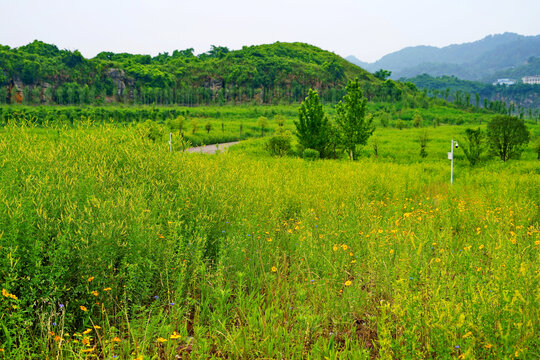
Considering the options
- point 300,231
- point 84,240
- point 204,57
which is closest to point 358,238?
point 300,231

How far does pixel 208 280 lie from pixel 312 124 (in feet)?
69.9

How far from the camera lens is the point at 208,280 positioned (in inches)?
168

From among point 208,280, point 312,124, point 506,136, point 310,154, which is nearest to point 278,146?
point 312,124

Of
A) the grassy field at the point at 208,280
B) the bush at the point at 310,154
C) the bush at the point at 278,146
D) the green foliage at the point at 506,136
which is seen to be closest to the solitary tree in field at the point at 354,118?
the bush at the point at 310,154

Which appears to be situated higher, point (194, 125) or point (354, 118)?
point (194, 125)

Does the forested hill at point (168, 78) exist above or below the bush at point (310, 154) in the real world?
above

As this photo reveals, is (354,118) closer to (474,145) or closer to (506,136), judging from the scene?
(474,145)

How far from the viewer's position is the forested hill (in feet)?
275

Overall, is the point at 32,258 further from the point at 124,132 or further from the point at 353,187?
the point at 353,187

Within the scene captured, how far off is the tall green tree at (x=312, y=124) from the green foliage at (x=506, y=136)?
1033 centimetres

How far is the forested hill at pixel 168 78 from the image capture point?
8375 cm

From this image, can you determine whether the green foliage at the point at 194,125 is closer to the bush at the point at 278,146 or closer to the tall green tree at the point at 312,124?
the bush at the point at 278,146

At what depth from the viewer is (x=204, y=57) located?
491 feet

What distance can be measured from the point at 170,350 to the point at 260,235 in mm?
2537
